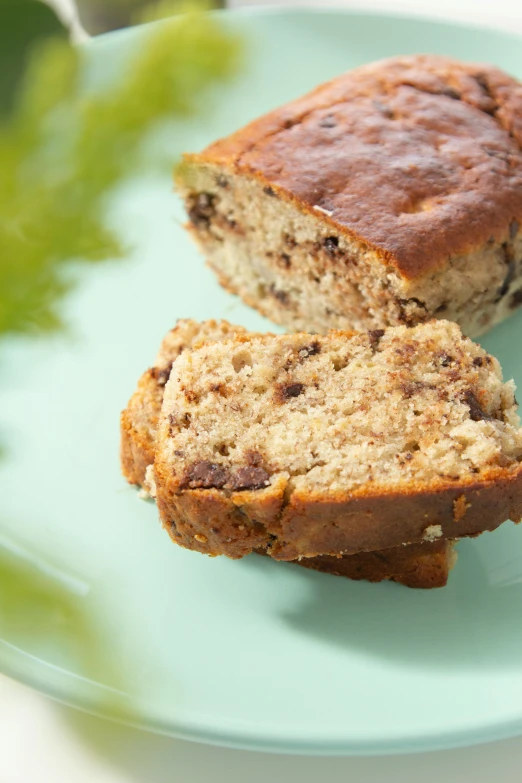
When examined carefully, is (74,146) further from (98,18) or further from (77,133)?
(98,18)

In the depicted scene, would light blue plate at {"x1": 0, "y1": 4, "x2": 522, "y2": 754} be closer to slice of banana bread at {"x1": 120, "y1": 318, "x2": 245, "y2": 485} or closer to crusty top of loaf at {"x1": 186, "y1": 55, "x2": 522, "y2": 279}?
slice of banana bread at {"x1": 120, "y1": 318, "x2": 245, "y2": 485}

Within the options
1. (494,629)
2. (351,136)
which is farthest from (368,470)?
(351,136)

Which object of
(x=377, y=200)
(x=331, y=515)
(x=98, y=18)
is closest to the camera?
(x=331, y=515)

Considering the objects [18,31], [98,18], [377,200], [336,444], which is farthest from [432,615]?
[98,18]

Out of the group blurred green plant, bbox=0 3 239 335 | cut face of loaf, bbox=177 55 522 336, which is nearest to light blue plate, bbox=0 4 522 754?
cut face of loaf, bbox=177 55 522 336

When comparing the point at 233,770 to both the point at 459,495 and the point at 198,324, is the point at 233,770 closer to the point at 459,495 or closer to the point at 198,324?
the point at 459,495
